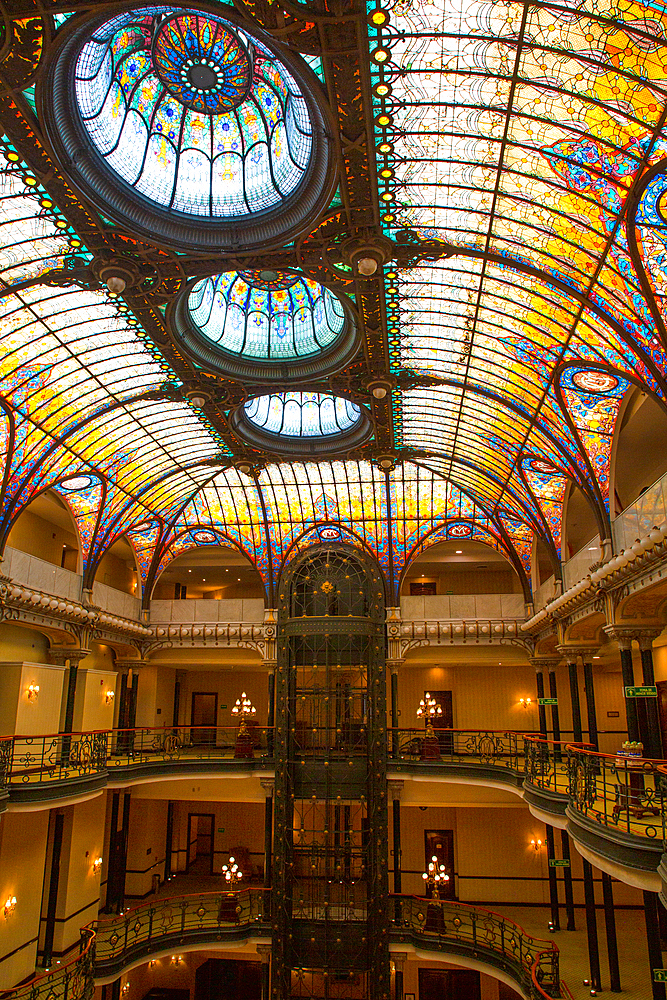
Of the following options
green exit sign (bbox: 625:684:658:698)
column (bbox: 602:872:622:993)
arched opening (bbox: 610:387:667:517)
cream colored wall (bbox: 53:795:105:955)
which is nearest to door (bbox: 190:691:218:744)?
cream colored wall (bbox: 53:795:105:955)

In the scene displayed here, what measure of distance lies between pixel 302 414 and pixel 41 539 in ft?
39.3

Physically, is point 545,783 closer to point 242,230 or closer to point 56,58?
point 242,230

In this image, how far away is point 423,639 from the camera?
103 ft

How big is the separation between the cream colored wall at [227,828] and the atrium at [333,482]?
0.48 ft

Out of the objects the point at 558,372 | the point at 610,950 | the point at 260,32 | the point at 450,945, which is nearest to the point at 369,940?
the point at 450,945

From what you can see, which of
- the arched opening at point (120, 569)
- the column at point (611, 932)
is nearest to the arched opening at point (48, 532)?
the arched opening at point (120, 569)

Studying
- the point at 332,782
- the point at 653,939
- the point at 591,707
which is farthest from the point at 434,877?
the point at 653,939

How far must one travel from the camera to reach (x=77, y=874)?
2534cm

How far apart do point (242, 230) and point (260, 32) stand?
475 centimetres

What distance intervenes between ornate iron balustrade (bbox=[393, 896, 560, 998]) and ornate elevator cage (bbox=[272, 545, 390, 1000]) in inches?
63.1

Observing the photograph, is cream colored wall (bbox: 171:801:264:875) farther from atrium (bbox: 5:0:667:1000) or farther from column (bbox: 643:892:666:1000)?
column (bbox: 643:892:666:1000)

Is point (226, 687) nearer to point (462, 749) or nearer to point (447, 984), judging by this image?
point (462, 749)

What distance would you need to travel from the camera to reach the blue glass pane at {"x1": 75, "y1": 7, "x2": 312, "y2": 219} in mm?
13062

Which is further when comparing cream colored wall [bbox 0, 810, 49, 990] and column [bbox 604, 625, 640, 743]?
cream colored wall [bbox 0, 810, 49, 990]
